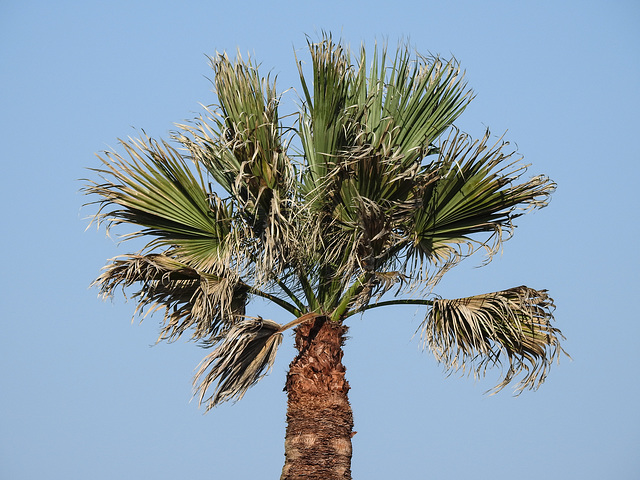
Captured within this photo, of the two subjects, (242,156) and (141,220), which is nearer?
A: (242,156)

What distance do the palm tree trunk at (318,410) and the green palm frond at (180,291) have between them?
806 millimetres

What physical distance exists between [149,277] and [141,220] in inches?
31.1

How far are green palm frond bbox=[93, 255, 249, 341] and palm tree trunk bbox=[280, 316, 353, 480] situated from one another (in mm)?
806

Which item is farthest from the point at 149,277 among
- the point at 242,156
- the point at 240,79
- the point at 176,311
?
the point at 240,79

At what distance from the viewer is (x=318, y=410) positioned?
9312 mm

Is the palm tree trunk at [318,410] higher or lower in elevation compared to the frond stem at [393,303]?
lower

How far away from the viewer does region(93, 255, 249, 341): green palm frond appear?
948cm

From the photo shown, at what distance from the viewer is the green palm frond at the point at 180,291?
9.48 metres

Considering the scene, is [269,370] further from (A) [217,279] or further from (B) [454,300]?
(B) [454,300]

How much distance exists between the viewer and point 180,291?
9844 millimetres

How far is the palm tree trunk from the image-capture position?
30.3 feet

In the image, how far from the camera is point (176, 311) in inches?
396

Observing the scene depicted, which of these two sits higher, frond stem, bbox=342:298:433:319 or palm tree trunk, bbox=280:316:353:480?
frond stem, bbox=342:298:433:319

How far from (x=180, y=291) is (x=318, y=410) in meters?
1.76
